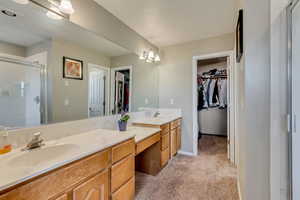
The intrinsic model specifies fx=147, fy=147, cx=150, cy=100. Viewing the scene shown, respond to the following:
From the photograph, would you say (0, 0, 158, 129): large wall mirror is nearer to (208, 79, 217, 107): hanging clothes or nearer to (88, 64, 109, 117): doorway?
(88, 64, 109, 117): doorway

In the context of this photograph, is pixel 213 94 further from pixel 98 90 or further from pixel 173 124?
pixel 98 90

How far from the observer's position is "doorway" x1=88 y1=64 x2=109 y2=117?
6.34 ft

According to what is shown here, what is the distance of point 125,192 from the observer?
1503 mm

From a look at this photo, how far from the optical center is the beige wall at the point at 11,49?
1.17 meters

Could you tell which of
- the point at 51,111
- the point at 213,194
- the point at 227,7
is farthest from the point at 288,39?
the point at 51,111

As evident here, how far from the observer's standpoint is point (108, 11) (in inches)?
82.2

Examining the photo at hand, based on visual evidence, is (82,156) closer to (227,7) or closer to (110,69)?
(110,69)

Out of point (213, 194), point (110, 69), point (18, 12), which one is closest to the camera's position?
point (18, 12)

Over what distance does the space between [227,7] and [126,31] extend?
1554 mm

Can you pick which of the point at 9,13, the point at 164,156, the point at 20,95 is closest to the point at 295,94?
the point at 164,156

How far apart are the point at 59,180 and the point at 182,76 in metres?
2.84

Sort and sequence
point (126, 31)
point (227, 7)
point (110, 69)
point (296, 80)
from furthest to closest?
1. point (126, 31)
2. point (110, 69)
3. point (227, 7)
4. point (296, 80)

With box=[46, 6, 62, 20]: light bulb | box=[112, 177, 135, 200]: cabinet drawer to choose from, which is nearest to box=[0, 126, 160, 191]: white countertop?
box=[112, 177, 135, 200]: cabinet drawer

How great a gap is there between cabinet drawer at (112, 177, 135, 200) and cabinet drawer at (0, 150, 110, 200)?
1.20 ft
